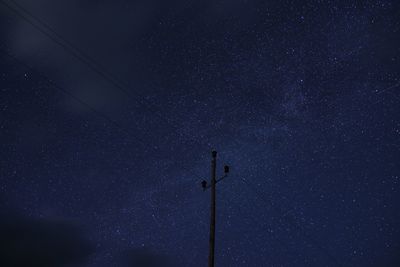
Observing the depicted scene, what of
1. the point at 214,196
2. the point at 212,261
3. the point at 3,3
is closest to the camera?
the point at 3,3

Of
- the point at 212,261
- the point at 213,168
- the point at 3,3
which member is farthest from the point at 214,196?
the point at 3,3

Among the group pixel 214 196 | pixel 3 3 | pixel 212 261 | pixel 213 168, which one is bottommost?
pixel 212 261

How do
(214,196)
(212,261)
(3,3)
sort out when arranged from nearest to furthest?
(3,3) → (212,261) → (214,196)

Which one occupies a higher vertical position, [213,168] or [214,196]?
[213,168]

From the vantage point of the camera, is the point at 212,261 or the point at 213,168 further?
the point at 213,168

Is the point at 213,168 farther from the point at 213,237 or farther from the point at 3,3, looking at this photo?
the point at 3,3

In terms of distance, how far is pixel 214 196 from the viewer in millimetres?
14297

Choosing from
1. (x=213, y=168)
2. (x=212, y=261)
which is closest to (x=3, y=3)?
(x=213, y=168)

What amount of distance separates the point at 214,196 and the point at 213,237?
5.31ft

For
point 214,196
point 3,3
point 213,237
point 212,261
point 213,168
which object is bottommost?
point 212,261

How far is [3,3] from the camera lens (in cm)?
1140

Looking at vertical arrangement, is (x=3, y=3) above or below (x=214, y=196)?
above

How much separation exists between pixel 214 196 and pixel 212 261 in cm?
247

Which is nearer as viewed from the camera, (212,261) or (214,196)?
(212,261)
